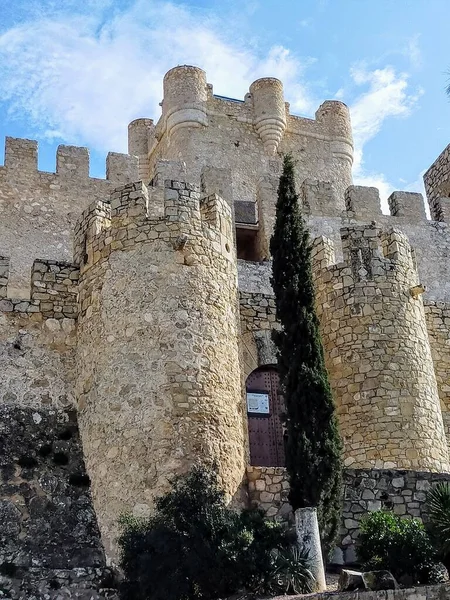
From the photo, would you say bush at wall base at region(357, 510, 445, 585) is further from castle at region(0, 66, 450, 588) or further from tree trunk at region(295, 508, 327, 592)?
castle at region(0, 66, 450, 588)

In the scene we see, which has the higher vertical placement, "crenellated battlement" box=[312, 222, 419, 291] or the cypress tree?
"crenellated battlement" box=[312, 222, 419, 291]

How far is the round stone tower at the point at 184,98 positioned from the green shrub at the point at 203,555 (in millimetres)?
17243

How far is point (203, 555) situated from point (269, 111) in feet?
64.1

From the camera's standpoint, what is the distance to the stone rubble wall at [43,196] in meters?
19.8

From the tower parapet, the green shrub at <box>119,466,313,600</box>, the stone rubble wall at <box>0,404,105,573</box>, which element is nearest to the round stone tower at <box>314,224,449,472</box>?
the green shrub at <box>119,466,313,600</box>

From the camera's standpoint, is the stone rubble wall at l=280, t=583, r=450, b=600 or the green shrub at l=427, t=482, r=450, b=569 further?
the green shrub at l=427, t=482, r=450, b=569

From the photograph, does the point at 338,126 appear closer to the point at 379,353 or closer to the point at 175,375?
the point at 379,353

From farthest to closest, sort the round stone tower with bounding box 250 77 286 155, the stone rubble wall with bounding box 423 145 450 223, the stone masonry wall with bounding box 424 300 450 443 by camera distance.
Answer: the stone rubble wall with bounding box 423 145 450 223
the round stone tower with bounding box 250 77 286 155
the stone masonry wall with bounding box 424 300 450 443

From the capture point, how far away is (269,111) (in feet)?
88.6

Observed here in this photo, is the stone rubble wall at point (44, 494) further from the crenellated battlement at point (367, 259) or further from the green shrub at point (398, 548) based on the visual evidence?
the crenellated battlement at point (367, 259)

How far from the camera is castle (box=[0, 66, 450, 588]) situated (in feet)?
37.1

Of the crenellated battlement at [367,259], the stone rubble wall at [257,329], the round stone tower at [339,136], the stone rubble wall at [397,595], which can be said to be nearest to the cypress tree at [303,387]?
the stone rubble wall at [397,595]

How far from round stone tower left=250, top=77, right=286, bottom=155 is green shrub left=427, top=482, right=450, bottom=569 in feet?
54.3

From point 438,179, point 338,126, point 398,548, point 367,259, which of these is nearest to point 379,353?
point 367,259
